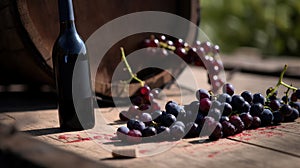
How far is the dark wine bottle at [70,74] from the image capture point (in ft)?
5.49

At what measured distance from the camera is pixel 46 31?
2.13 metres

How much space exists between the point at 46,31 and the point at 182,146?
3.19ft

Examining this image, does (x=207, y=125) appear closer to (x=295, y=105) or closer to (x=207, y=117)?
(x=207, y=117)

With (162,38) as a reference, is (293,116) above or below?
below

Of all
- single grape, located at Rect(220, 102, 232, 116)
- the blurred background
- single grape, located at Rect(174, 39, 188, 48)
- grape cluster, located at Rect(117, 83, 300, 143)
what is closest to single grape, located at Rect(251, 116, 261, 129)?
grape cluster, located at Rect(117, 83, 300, 143)

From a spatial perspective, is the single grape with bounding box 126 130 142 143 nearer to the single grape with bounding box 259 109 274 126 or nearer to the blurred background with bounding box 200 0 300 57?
the single grape with bounding box 259 109 274 126

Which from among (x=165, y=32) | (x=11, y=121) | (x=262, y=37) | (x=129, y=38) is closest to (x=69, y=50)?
(x=11, y=121)

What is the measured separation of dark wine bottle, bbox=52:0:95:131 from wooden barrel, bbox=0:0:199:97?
35 cm

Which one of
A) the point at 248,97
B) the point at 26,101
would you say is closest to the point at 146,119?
the point at 248,97

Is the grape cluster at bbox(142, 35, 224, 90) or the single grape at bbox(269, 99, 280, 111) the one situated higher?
the grape cluster at bbox(142, 35, 224, 90)

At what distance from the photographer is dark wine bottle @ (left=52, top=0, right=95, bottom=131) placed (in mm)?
1675

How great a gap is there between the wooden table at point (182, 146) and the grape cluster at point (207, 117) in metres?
0.03

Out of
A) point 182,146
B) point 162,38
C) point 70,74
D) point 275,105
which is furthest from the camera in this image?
point 162,38

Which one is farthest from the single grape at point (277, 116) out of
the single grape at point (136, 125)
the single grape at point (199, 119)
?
the single grape at point (136, 125)
